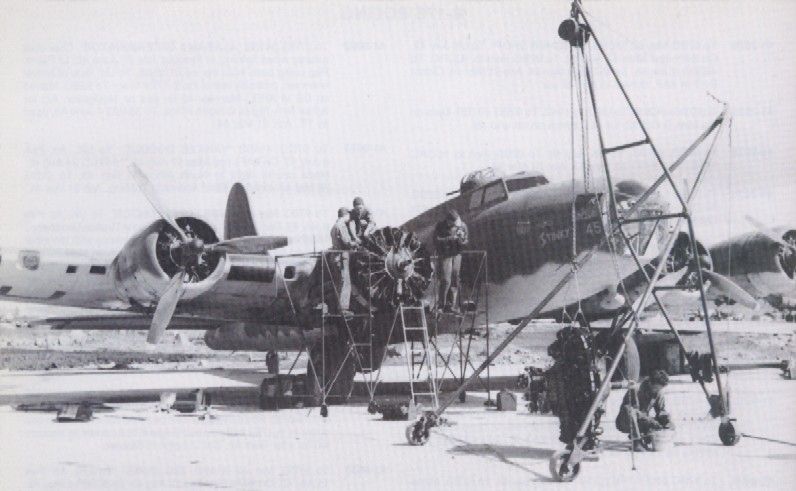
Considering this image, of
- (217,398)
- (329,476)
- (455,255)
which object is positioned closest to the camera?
(329,476)

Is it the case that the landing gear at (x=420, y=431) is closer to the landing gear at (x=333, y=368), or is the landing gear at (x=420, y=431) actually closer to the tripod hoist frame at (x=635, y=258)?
the tripod hoist frame at (x=635, y=258)

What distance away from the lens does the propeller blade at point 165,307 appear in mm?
11773

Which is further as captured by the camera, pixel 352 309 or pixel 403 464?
pixel 352 309

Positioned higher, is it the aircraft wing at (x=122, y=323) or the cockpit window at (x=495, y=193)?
the cockpit window at (x=495, y=193)

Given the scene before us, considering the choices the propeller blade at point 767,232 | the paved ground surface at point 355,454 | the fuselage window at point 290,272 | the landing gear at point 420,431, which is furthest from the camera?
the fuselage window at point 290,272

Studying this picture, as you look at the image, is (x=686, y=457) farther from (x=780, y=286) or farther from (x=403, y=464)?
(x=780, y=286)

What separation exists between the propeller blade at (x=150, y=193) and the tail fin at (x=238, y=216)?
8851 mm

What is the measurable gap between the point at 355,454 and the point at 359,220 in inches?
200

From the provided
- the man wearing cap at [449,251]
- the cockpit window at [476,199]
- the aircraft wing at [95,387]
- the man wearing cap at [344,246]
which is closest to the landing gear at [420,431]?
the man wearing cap at [449,251]

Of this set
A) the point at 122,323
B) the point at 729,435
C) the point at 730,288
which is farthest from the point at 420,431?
the point at 122,323

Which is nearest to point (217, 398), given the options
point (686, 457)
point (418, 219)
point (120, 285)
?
point (120, 285)

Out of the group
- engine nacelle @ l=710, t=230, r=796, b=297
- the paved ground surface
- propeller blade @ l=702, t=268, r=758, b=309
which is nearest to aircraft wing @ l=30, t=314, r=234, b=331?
the paved ground surface

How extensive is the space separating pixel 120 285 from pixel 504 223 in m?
6.55

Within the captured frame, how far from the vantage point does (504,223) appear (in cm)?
1238
